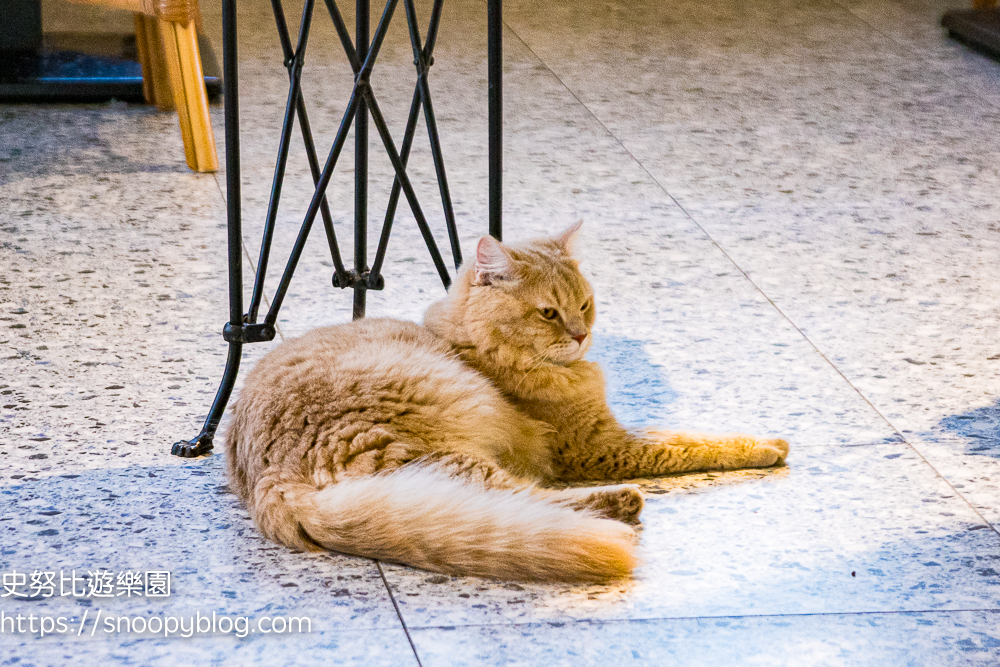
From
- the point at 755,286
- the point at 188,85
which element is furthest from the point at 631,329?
the point at 188,85

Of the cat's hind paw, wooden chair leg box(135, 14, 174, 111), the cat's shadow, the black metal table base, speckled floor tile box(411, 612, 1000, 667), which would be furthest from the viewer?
wooden chair leg box(135, 14, 174, 111)

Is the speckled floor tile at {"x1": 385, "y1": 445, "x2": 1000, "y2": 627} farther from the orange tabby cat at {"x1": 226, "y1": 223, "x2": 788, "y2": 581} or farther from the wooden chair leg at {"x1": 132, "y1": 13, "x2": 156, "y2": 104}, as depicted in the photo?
the wooden chair leg at {"x1": 132, "y1": 13, "x2": 156, "y2": 104}

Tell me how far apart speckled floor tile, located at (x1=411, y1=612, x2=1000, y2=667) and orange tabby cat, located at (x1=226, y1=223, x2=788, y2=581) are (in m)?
0.11

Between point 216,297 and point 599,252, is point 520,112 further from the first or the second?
point 216,297

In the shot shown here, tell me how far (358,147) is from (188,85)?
144 centimetres

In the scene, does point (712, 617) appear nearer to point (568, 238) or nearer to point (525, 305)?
point (525, 305)

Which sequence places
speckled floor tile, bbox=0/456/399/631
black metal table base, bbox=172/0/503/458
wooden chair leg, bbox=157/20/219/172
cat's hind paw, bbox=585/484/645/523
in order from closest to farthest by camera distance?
speckled floor tile, bbox=0/456/399/631
cat's hind paw, bbox=585/484/645/523
black metal table base, bbox=172/0/503/458
wooden chair leg, bbox=157/20/219/172

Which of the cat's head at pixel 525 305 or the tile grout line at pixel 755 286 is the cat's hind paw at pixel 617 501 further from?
the tile grout line at pixel 755 286

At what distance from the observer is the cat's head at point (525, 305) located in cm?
189

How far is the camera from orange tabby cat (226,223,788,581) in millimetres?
1588

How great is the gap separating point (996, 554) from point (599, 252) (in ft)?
4.78

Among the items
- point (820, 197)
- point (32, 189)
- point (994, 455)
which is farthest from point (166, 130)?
point (994, 455)

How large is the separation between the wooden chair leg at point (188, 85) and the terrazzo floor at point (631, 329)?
13 cm

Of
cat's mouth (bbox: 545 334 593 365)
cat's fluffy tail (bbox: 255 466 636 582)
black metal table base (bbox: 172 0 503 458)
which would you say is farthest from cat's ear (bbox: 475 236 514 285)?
cat's fluffy tail (bbox: 255 466 636 582)
